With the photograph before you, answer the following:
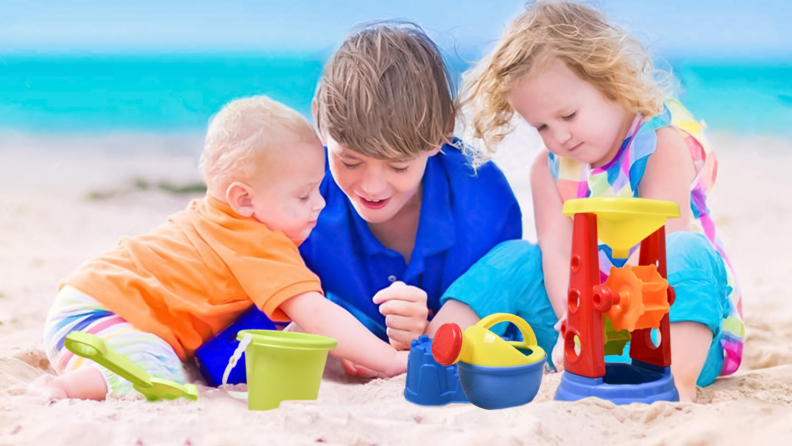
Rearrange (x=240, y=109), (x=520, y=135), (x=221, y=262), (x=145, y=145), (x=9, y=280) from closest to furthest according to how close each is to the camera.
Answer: (x=221, y=262)
(x=240, y=109)
(x=520, y=135)
(x=9, y=280)
(x=145, y=145)

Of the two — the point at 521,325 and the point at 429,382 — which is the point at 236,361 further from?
the point at 521,325

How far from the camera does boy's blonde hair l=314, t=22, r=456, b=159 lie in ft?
5.08

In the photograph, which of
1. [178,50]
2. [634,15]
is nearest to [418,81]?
[634,15]

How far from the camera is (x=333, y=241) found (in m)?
1.77

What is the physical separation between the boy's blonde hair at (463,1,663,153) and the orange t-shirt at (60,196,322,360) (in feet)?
2.00

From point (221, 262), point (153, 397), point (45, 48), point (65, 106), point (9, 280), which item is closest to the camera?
point (153, 397)

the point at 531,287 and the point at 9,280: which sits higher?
the point at 531,287

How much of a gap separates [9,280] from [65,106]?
6.03 ft

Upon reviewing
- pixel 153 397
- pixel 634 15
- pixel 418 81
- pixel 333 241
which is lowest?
pixel 153 397

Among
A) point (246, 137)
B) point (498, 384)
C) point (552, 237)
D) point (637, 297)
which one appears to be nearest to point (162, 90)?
point (246, 137)

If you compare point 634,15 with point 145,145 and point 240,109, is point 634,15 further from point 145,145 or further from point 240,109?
point 145,145

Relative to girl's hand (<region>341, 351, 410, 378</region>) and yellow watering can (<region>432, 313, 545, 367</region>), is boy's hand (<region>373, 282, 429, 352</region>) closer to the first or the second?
girl's hand (<region>341, 351, 410, 378</region>)

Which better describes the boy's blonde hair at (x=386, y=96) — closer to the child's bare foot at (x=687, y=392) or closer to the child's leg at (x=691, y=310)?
the child's leg at (x=691, y=310)

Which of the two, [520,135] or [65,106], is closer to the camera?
[520,135]
